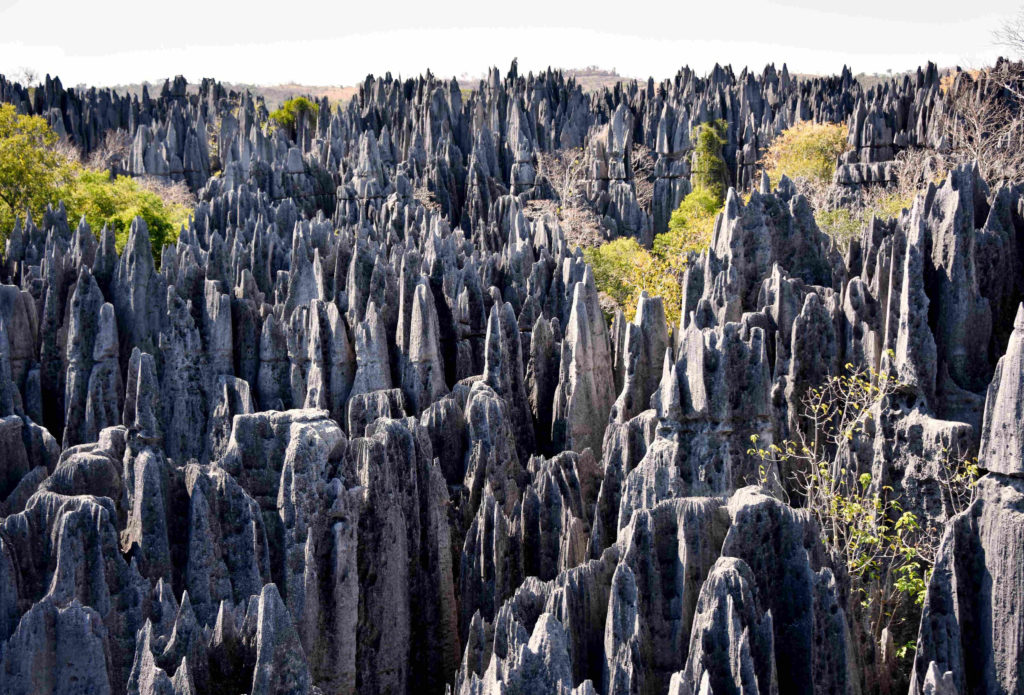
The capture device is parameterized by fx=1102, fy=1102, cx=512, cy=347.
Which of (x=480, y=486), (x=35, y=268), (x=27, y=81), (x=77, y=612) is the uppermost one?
(x=27, y=81)

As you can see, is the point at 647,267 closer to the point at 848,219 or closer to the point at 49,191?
the point at 848,219

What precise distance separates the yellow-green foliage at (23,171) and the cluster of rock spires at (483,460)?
6.88 metres

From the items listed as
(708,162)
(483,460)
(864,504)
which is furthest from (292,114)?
(864,504)

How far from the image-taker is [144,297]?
26469 millimetres

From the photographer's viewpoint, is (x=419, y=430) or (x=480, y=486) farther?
(x=480, y=486)

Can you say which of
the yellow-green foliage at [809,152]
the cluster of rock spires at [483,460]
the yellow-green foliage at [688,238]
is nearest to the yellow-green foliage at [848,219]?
the yellow-green foliage at [688,238]

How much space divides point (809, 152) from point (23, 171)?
36.0 m

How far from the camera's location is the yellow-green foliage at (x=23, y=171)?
40.0 m

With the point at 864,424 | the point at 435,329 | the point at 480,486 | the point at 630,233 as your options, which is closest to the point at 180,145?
the point at 630,233

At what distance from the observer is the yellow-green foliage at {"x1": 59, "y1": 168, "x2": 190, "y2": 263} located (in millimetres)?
40594

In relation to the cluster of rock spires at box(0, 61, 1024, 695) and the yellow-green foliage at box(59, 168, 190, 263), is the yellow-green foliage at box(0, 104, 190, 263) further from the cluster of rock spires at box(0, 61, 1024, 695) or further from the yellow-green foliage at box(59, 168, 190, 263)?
the cluster of rock spires at box(0, 61, 1024, 695)

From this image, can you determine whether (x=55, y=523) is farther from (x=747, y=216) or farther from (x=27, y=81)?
(x=27, y=81)

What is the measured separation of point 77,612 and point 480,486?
906 centimetres

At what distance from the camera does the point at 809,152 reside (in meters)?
55.0
